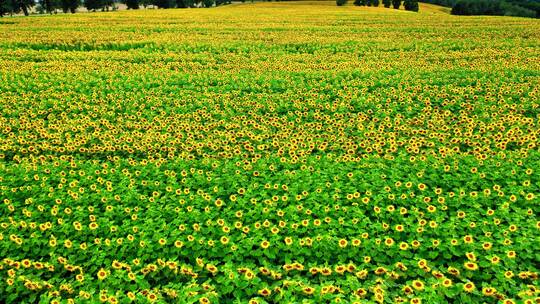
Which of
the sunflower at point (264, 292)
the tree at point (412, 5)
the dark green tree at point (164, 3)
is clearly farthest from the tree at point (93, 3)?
the sunflower at point (264, 292)

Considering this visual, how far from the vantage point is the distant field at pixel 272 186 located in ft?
17.6

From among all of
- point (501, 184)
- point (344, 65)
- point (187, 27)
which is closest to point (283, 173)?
point (501, 184)

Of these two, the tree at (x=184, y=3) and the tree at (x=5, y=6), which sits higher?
the tree at (x=184, y=3)

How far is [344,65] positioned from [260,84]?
5060 mm

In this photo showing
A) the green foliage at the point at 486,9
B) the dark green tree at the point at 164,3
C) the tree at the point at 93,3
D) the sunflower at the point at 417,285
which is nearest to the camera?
the sunflower at the point at 417,285

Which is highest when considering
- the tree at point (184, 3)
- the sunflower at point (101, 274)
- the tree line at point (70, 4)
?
the tree at point (184, 3)

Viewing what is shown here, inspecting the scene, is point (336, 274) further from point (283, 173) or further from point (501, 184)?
point (501, 184)

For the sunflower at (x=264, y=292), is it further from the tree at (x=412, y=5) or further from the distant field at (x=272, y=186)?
the tree at (x=412, y=5)

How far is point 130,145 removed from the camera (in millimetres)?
10211

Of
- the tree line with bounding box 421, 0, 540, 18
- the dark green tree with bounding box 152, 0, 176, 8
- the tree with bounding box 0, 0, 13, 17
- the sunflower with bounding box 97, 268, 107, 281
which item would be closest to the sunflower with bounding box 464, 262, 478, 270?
the sunflower with bounding box 97, 268, 107, 281

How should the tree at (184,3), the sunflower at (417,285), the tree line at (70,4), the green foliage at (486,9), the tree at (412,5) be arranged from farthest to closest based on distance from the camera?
the tree at (184,3) < the tree line at (70,4) < the tree at (412,5) < the green foliage at (486,9) < the sunflower at (417,285)

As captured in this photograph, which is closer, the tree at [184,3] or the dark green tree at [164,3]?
the dark green tree at [164,3]

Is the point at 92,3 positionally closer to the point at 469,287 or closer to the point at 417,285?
the point at 417,285

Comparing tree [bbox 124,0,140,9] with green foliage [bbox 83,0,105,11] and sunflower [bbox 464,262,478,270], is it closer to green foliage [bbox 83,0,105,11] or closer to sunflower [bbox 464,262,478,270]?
green foliage [bbox 83,0,105,11]
